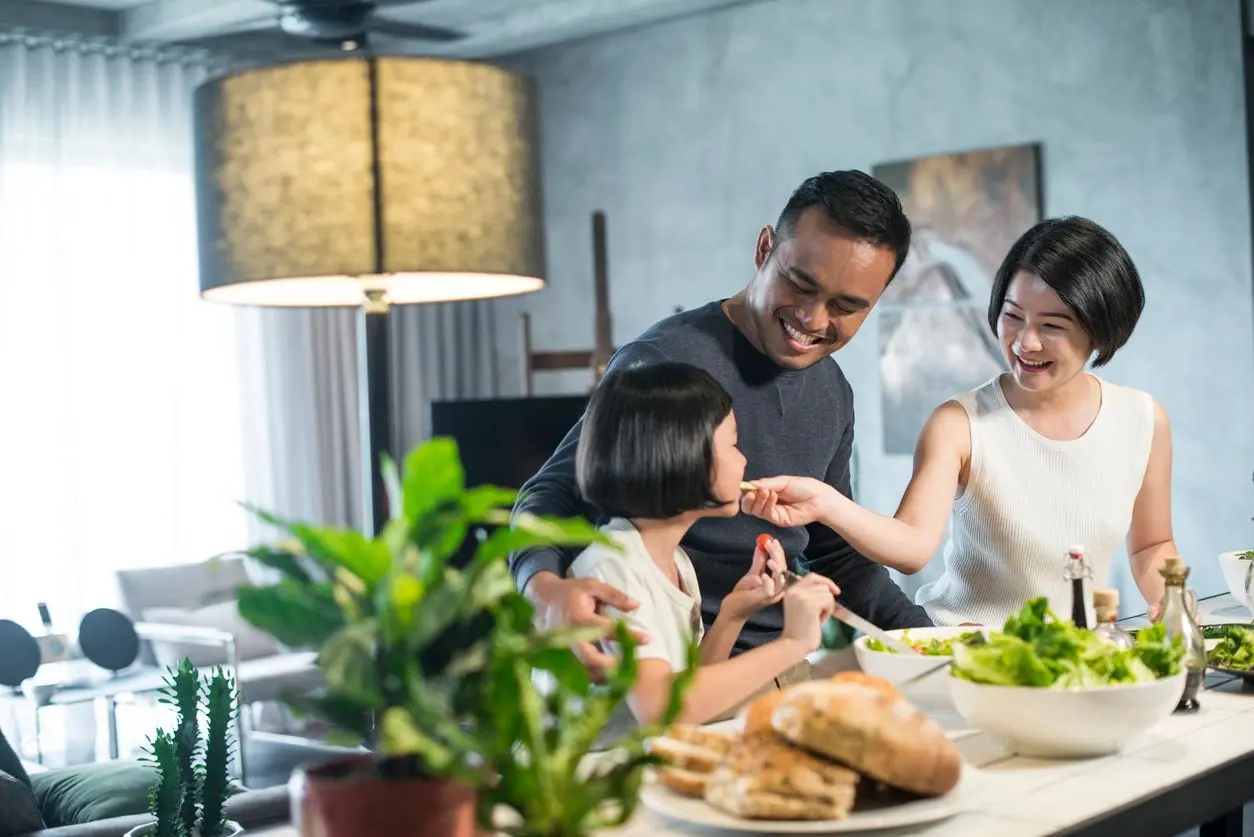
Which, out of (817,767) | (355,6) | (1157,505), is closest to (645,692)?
(817,767)

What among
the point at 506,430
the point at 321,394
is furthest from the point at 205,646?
the point at 321,394

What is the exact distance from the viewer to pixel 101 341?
589 centimetres

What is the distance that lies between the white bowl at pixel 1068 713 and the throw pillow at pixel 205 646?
408cm

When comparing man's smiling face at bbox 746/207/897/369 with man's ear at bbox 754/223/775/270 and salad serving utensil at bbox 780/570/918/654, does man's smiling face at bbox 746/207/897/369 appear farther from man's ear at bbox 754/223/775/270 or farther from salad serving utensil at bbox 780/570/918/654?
salad serving utensil at bbox 780/570/918/654

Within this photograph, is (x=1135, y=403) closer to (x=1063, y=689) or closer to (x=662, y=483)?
(x=662, y=483)

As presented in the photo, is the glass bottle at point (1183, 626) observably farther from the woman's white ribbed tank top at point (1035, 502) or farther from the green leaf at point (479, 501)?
the green leaf at point (479, 501)

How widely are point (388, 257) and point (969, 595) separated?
45.7 inches

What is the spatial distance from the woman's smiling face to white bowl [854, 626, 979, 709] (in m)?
0.72

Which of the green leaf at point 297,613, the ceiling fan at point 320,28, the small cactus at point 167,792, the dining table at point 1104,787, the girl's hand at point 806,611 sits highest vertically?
A: the ceiling fan at point 320,28

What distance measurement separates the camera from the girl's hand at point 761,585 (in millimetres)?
1697

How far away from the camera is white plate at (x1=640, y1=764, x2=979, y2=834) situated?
1.15 metres

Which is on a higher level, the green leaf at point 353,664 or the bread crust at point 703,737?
the green leaf at point 353,664

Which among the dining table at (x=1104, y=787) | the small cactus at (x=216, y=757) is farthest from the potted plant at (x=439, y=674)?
the small cactus at (x=216, y=757)

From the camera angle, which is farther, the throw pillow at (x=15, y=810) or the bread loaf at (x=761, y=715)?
the throw pillow at (x=15, y=810)
